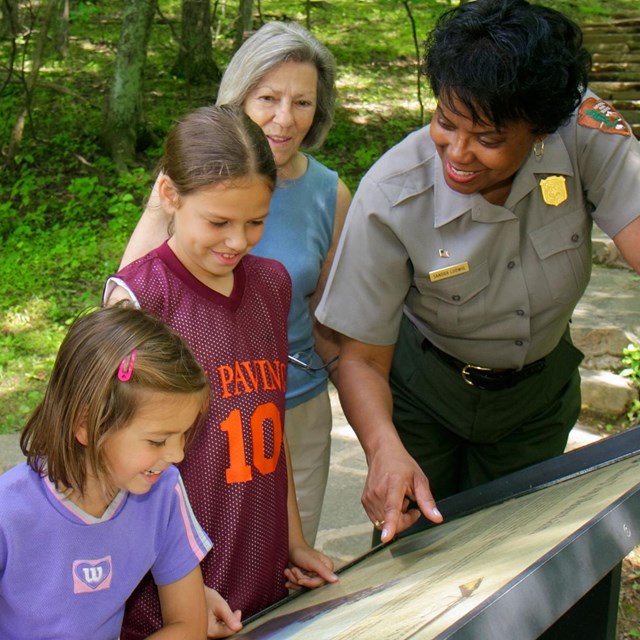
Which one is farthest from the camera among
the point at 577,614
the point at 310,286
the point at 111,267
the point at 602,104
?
the point at 111,267

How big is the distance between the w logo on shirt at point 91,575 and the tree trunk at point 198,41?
8668 mm

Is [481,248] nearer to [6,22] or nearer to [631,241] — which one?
[631,241]

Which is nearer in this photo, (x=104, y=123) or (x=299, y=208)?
(x=299, y=208)

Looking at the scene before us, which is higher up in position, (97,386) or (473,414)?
(97,386)

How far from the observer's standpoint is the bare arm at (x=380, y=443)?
198 centimetres

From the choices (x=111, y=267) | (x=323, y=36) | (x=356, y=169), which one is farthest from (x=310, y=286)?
(x=323, y=36)

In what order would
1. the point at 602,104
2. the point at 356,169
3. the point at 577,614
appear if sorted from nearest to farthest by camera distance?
the point at 577,614 → the point at 602,104 → the point at 356,169

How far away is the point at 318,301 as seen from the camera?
2469 mm

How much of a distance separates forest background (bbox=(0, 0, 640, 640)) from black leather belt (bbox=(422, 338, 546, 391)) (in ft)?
3.94

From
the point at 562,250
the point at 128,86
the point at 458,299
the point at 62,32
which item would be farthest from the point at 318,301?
the point at 62,32

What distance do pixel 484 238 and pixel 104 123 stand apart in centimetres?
664

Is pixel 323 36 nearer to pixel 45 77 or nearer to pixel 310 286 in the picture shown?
pixel 45 77

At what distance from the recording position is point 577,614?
1.74m

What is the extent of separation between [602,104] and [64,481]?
1.47 meters
